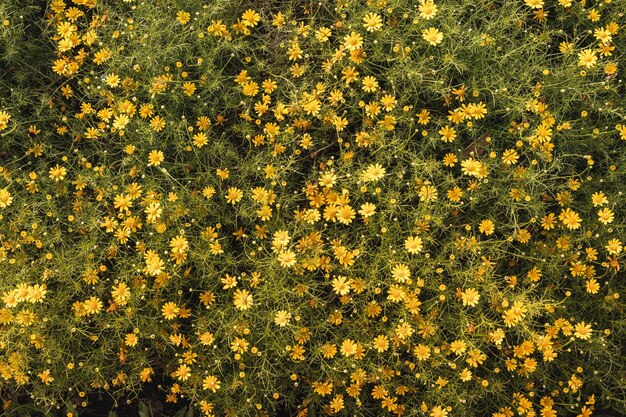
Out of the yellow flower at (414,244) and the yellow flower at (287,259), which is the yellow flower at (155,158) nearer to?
the yellow flower at (287,259)

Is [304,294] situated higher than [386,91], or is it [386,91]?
[386,91]

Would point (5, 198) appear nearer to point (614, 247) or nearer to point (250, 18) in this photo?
point (250, 18)

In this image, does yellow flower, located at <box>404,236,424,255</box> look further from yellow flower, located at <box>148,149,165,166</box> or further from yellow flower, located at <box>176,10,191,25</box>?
yellow flower, located at <box>176,10,191,25</box>

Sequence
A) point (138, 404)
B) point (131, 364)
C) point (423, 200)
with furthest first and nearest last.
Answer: point (138, 404) < point (131, 364) < point (423, 200)

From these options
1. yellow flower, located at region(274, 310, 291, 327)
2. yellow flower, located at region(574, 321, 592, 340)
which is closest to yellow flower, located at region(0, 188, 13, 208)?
yellow flower, located at region(274, 310, 291, 327)

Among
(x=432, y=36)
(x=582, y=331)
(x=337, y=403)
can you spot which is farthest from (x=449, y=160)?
(x=337, y=403)

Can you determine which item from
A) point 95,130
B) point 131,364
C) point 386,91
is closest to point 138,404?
point 131,364

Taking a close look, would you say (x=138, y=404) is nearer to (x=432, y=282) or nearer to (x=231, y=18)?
(x=432, y=282)
